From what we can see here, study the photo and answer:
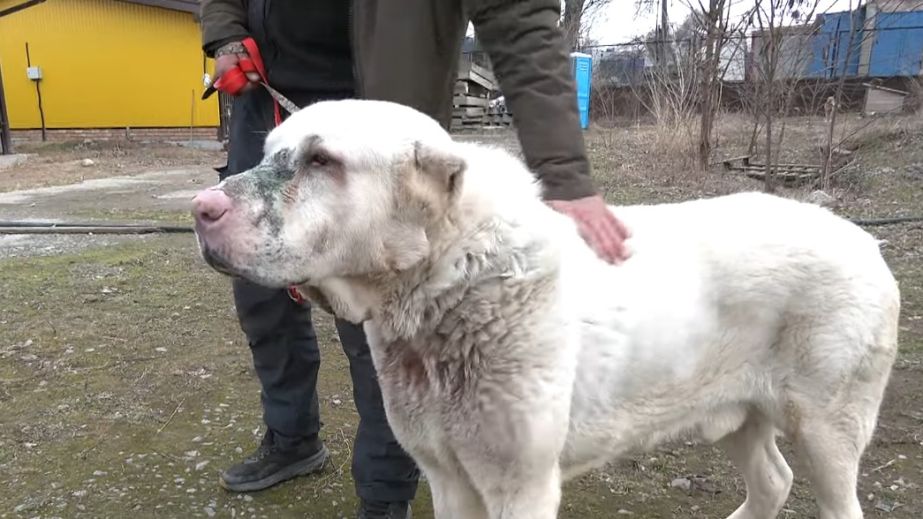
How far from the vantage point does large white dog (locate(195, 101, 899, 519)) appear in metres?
1.80

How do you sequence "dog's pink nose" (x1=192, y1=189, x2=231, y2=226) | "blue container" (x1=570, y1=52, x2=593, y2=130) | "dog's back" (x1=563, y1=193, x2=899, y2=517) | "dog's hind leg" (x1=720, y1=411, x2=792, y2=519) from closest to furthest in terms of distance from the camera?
"dog's pink nose" (x1=192, y1=189, x2=231, y2=226)
"dog's back" (x1=563, y1=193, x2=899, y2=517)
"dog's hind leg" (x1=720, y1=411, x2=792, y2=519)
"blue container" (x1=570, y1=52, x2=593, y2=130)

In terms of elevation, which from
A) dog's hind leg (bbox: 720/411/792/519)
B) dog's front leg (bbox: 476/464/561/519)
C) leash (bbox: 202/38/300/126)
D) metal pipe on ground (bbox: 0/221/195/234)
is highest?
leash (bbox: 202/38/300/126)

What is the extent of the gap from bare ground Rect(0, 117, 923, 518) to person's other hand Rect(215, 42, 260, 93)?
1645mm

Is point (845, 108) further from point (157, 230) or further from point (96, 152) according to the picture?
point (96, 152)

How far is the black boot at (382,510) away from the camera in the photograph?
9.27 ft

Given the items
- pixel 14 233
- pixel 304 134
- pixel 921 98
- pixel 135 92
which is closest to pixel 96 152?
pixel 135 92

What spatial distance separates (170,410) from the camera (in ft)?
12.3

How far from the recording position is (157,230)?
24.1 feet

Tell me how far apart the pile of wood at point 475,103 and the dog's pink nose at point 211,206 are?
18.8 meters

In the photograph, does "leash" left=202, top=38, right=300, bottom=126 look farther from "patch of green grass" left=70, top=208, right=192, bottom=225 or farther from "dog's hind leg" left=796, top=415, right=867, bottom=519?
"patch of green grass" left=70, top=208, right=192, bottom=225

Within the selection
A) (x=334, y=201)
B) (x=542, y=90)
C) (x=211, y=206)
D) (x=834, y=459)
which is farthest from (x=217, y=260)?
(x=834, y=459)

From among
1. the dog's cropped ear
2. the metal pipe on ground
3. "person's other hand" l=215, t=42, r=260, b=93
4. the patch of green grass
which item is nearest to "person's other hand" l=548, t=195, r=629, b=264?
the dog's cropped ear

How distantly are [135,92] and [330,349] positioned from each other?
1720cm

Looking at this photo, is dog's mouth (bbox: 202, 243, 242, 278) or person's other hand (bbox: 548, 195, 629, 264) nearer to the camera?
dog's mouth (bbox: 202, 243, 242, 278)
